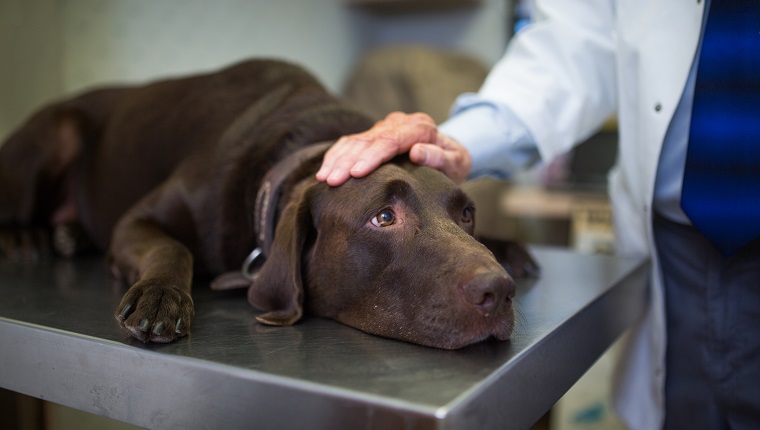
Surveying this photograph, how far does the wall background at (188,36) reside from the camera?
213cm

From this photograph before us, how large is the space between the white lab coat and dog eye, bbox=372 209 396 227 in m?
0.50

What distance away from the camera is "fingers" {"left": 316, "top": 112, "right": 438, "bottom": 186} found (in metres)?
1.10

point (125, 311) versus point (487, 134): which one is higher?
point (487, 134)

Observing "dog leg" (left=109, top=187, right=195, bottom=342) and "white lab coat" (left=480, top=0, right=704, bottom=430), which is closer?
"dog leg" (left=109, top=187, right=195, bottom=342)

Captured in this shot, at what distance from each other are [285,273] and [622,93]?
32.3 inches

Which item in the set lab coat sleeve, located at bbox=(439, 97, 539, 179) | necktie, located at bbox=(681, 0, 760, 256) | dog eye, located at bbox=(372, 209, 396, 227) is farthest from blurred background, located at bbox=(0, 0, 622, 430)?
necktie, located at bbox=(681, 0, 760, 256)

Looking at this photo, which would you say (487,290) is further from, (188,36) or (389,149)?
(188,36)

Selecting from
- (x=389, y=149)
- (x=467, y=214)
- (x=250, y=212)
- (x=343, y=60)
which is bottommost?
(x=343, y=60)

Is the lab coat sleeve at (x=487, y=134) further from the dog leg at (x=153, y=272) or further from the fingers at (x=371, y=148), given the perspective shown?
the dog leg at (x=153, y=272)

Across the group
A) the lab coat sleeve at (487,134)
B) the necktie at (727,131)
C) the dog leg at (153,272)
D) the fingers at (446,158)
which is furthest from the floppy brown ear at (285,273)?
the necktie at (727,131)

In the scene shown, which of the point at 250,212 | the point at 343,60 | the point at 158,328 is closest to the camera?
the point at 158,328

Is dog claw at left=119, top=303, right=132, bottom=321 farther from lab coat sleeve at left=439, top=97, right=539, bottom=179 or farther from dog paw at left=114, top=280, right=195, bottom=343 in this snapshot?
lab coat sleeve at left=439, top=97, right=539, bottom=179

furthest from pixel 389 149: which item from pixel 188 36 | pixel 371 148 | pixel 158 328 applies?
pixel 188 36

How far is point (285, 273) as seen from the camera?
3.50ft
